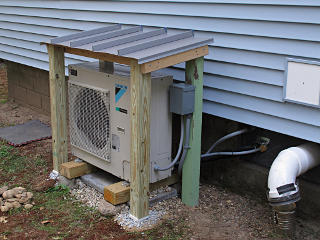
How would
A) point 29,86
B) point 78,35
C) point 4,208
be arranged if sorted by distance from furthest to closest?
point 29,86
point 78,35
point 4,208

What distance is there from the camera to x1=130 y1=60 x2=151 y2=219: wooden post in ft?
11.3

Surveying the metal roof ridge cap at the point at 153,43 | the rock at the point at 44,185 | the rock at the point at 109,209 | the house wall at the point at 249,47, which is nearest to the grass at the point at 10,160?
the rock at the point at 44,185

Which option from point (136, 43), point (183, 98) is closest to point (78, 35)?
point (136, 43)

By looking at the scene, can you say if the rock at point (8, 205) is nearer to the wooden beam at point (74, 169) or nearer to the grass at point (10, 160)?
the wooden beam at point (74, 169)

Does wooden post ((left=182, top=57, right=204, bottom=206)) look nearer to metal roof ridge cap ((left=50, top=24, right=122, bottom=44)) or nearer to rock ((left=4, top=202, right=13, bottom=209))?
metal roof ridge cap ((left=50, top=24, right=122, bottom=44))

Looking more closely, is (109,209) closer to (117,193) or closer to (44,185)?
(117,193)

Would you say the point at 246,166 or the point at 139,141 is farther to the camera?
the point at 246,166

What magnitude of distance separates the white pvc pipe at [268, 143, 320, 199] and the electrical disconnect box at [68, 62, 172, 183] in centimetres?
106

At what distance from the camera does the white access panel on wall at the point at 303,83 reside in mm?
3359

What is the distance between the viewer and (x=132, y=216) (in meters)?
3.82

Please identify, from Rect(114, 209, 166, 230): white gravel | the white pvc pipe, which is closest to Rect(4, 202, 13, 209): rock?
Rect(114, 209, 166, 230): white gravel

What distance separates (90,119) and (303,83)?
1.99 meters

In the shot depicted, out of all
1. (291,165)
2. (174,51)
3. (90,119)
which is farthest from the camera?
(90,119)

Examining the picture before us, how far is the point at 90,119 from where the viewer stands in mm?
4297
